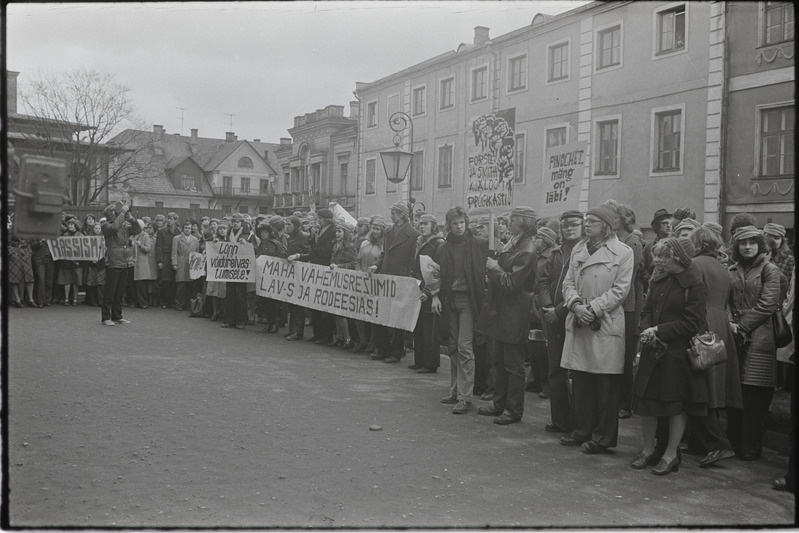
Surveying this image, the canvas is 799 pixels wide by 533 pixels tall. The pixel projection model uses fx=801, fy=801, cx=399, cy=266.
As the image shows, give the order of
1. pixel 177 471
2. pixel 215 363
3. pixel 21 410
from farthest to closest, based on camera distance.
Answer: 1. pixel 215 363
2. pixel 21 410
3. pixel 177 471

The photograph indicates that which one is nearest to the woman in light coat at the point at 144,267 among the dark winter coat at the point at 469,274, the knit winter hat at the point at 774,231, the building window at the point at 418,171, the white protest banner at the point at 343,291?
the white protest banner at the point at 343,291

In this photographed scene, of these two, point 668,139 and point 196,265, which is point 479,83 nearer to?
point 668,139

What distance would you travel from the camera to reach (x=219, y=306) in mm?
16953

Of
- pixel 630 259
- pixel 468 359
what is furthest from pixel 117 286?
pixel 630 259

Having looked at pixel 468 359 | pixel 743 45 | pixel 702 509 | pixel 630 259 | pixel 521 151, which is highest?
pixel 743 45

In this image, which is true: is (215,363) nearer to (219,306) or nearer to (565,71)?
(219,306)

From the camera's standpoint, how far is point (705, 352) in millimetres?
6461

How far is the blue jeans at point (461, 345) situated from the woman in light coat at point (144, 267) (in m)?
11.5

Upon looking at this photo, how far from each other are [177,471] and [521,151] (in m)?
25.6

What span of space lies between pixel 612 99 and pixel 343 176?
31.0m

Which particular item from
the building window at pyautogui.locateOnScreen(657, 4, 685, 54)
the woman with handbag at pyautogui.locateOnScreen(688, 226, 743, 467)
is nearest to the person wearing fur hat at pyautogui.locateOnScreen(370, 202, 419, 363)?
the woman with handbag at pyautogui.locateOnScreen(688, 226, 743, 467)

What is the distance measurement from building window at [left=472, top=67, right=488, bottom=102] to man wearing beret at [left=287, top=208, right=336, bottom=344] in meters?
19.0

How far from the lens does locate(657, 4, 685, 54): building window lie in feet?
77.5

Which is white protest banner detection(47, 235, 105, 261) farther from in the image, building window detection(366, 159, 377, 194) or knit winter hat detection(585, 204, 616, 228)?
building window detection(366, 159, 377, 194)
